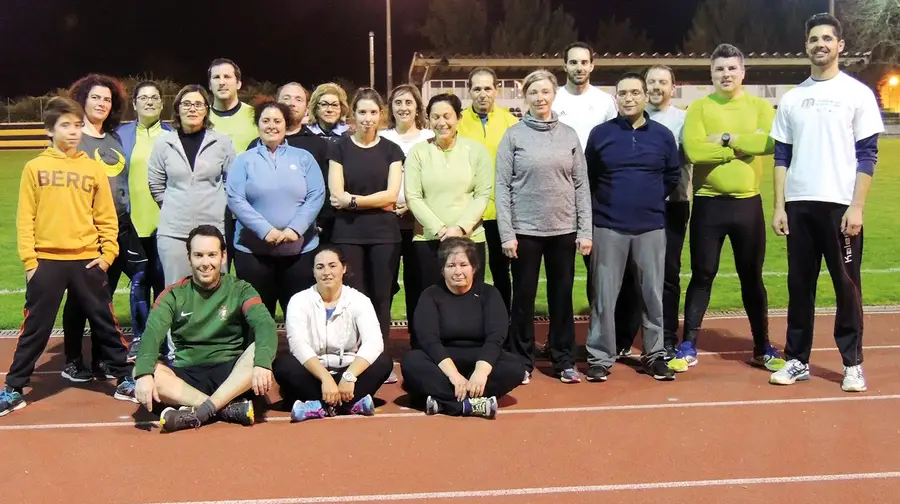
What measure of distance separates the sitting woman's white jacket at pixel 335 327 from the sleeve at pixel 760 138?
2626 millimetres

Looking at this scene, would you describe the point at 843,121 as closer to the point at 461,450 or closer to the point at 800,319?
the point at 800,319

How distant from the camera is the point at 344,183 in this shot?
216 inches

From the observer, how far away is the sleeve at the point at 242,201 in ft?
17.1

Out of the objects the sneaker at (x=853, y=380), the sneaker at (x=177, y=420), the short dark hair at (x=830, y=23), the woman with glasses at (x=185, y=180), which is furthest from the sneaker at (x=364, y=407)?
the short dark hair at (x=830, y=23)

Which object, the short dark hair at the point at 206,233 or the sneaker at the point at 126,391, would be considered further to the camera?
the sneaker at the point at 126,391

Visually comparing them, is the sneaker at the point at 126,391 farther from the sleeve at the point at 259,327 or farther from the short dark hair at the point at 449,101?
the short dark hair at the point at 449,101

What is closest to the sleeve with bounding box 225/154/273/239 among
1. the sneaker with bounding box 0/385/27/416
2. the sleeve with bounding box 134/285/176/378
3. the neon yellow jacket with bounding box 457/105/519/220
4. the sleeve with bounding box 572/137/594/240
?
the sleeve with bounding box 134/285/176/378

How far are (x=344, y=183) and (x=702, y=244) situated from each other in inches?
94.8

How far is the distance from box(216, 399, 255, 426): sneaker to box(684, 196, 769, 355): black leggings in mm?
3038

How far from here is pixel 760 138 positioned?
5621 mm

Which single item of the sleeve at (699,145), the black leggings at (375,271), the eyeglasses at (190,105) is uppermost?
the eyeglasses at (190,105)

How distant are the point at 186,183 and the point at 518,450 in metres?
2.71

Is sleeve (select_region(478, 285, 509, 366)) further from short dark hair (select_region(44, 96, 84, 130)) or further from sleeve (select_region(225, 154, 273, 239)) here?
short dark hair (select_region(44, 96, 84, 130))

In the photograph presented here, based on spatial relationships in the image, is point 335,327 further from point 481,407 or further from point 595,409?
point 595,409
